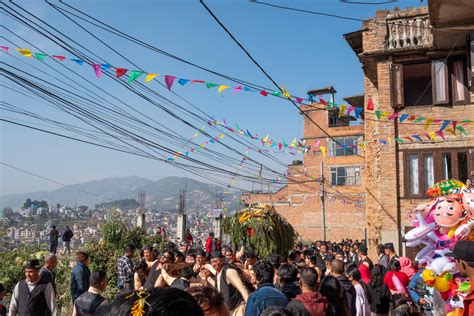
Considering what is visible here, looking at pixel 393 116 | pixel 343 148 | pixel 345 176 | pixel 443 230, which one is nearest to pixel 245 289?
pixel 443 230

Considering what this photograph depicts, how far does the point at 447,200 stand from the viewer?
7.45 m

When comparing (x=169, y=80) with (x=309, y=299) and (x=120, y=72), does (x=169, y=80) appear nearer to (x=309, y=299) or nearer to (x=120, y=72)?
(x=120, y=72)

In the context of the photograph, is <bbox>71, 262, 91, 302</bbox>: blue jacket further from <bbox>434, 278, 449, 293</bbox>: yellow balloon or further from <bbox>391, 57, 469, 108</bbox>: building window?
<bbox>391, 57, 469, 108</bbox>: building window

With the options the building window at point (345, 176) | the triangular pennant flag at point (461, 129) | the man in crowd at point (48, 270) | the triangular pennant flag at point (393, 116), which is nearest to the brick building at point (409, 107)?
the triangular pennant flag at point (393, 116)

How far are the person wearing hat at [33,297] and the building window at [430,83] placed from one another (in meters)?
14.3

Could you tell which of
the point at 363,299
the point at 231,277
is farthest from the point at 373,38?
the point at 231,277

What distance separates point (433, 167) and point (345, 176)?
28.6 m

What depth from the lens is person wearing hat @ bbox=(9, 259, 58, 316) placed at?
658cm

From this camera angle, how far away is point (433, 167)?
16.9 m

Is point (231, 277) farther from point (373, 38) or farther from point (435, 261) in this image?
point (373, 38)

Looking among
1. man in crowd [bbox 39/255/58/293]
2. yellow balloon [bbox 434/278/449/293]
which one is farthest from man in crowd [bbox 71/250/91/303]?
yellow balloon [bbox 434/278/449/293]

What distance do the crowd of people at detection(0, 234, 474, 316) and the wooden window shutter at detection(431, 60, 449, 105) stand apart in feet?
27.9

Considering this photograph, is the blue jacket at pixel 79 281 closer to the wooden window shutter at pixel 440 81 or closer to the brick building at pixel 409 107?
the brick building at pixel 409 107

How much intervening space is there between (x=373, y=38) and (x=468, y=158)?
5697 millimetres
